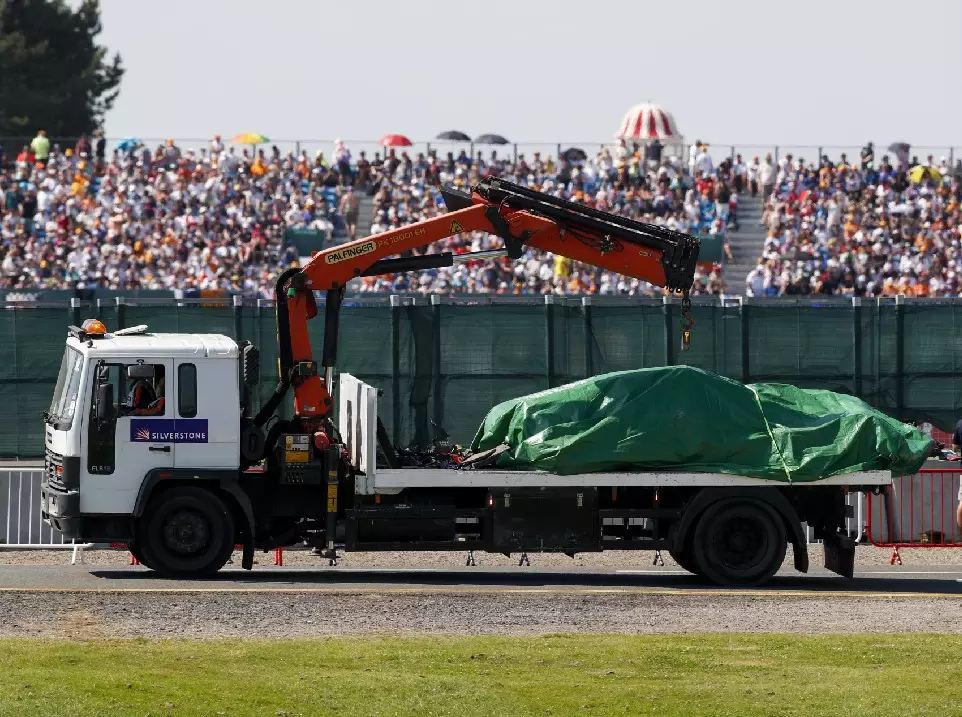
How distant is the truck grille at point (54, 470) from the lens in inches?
678

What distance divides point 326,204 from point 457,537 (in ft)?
106

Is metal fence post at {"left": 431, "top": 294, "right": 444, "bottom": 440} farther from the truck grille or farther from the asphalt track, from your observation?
the truck grille

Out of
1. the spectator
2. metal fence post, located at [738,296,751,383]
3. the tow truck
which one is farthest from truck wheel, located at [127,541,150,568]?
the spectator

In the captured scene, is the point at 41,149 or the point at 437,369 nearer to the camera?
the point at 437,369

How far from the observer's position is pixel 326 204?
160ft

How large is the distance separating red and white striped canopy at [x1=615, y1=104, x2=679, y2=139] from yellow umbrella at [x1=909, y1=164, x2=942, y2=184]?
2014 centimetres

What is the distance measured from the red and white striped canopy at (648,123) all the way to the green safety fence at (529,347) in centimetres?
4418

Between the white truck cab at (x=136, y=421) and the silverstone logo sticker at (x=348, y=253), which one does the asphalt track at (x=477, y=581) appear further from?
the silverstone logo sticker at (x=348, y=253)

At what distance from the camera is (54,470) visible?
57.4 feet

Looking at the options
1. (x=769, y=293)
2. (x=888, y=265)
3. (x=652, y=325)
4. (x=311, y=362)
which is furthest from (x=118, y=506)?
(x=888, y=265)

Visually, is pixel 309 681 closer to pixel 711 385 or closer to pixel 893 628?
pixel 893 628

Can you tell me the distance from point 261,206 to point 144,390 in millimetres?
31132

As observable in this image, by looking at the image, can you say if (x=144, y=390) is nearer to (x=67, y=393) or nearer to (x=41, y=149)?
(x=67, y=393)

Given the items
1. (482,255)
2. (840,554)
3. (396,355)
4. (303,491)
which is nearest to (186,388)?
(303,491)
